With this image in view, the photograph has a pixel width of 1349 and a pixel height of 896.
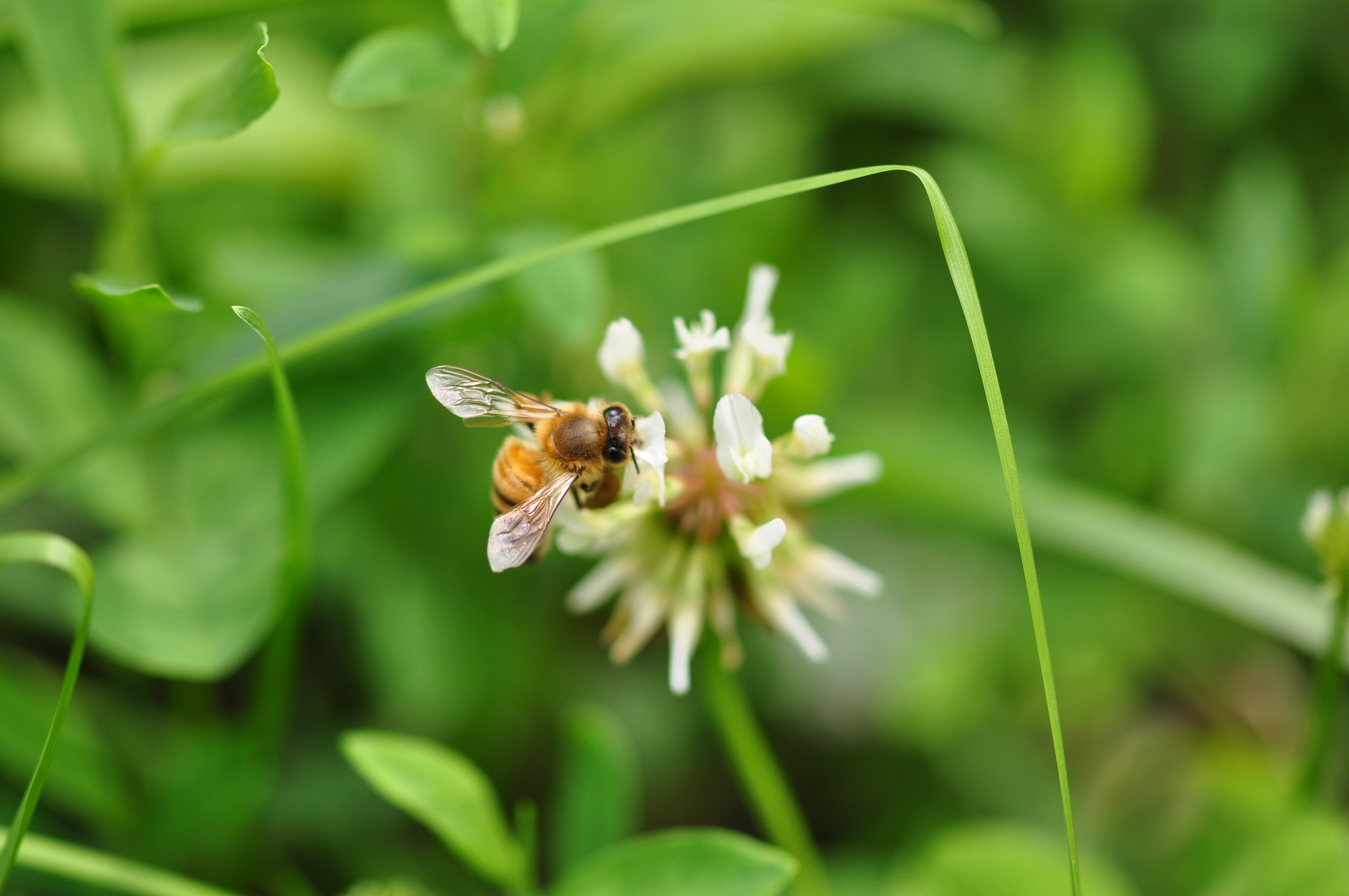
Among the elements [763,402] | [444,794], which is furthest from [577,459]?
[763,402]

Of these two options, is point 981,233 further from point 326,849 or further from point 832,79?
point 326,849

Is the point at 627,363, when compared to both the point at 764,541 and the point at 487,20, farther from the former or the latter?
the point at 487,20

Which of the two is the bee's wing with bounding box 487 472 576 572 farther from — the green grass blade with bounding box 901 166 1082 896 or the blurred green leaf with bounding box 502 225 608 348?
the green grass blade with bounding box 901 166 1082 896

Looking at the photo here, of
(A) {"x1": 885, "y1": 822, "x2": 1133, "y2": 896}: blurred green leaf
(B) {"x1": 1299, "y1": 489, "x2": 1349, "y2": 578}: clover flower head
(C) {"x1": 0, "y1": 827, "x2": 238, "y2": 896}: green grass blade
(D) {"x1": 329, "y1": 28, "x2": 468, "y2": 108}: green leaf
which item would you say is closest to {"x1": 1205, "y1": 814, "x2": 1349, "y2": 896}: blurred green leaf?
(A) {"x1": 885, "y1": 822, "x2": 1133, "y2": 896}: blurred green leaf

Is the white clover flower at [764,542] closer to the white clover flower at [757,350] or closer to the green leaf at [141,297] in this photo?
the white clover flower at [757,350]

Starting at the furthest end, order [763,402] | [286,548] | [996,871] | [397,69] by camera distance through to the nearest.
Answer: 1. [763,402]
2. [996,871]
3. [286,548]
4. [397,69]
